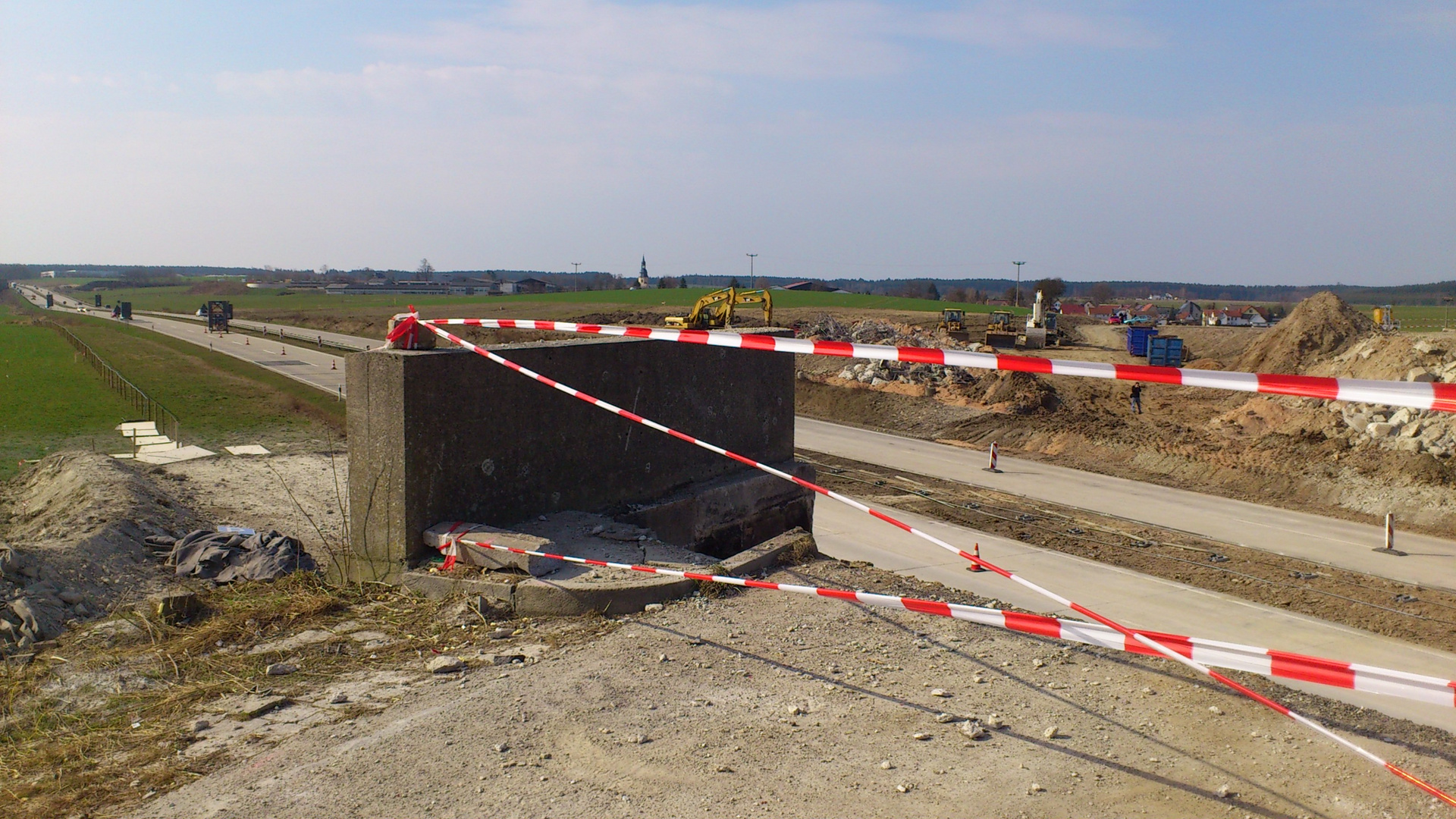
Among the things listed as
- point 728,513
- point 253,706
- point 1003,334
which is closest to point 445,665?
point 253,706

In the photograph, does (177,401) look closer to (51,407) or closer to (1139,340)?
(51,407)

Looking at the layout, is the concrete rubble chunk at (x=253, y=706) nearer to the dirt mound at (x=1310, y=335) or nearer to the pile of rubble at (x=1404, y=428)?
the pile of rubble at (x=1404, y=428)

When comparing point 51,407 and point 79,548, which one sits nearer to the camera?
point 79,548

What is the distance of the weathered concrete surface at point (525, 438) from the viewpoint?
752 centimetres

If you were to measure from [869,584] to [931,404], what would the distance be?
2696cm

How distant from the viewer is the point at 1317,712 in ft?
17.3

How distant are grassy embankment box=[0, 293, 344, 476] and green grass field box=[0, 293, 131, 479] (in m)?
0.03

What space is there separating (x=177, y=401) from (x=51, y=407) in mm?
2966

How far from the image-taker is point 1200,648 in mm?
4723

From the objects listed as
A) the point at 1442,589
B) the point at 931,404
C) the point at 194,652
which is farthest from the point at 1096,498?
the point at 194,652

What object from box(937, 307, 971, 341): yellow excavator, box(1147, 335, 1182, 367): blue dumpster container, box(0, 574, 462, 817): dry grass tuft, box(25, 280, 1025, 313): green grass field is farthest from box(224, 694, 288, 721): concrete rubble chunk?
box(25, 280, 1025, 313): green grass field

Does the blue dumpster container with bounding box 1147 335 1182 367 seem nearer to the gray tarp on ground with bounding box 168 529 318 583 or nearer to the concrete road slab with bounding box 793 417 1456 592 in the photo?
the concrete road slab with bounding box 793 417 1456 592

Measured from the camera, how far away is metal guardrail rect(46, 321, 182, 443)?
21.8 meters

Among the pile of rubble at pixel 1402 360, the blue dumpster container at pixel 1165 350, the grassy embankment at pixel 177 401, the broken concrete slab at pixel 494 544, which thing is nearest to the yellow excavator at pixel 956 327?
the blue dumpster container at pixel 1165 350
